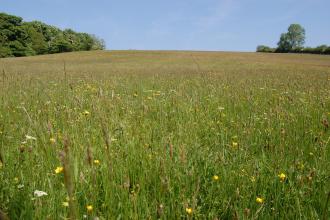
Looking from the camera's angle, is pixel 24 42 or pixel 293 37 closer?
pixel 24 42

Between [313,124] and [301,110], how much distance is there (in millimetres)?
421

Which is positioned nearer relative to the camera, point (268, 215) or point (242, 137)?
point (268, 215)

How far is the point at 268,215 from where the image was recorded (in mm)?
2158

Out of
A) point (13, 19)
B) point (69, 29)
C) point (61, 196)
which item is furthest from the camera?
point (69, 29)

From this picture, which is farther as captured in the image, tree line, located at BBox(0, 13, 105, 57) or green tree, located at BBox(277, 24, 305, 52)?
green tree, located at BBox(277, 24, 305, 52)

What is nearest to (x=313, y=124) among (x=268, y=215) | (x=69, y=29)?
(x=268, y=215)

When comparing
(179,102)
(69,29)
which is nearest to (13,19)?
(69,29)

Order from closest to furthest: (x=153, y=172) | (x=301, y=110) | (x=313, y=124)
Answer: (x=153, y=172) < (x=313, y=124) < (x=301, y=110)

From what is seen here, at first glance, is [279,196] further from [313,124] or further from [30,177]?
[313,124]

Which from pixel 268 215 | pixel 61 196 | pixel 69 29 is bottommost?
pixel 268 215

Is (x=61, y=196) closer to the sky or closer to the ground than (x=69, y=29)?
closer to the ground

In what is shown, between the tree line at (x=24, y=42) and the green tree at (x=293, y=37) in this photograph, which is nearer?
the tree line at (x=24, y=42)

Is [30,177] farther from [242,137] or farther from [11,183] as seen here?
[242,137]

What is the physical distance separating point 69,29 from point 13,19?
30436 mm
